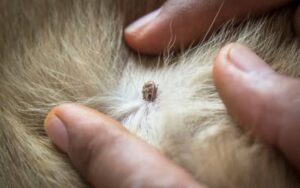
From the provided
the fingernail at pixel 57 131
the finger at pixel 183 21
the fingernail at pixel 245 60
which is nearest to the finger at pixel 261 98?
the fingernail at pixel 245 60

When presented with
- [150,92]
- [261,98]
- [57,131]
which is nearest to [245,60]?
[261,98]

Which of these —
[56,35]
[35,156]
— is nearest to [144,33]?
[56,35]

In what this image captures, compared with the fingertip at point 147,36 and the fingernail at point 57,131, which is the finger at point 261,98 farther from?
the fingernail at point 57,131

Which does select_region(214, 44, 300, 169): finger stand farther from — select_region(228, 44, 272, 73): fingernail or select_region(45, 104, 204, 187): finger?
select_region(45, 104, 204, 187): finger

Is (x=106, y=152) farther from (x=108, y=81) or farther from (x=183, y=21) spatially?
(x=183, y=21)

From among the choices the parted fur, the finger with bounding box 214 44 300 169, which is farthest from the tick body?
the finger with bounding box 214 44 300 169

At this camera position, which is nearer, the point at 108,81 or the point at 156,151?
the point at 156,151

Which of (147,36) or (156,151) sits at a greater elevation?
(147,36)

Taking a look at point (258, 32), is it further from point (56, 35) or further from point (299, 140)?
point (56, 35)
